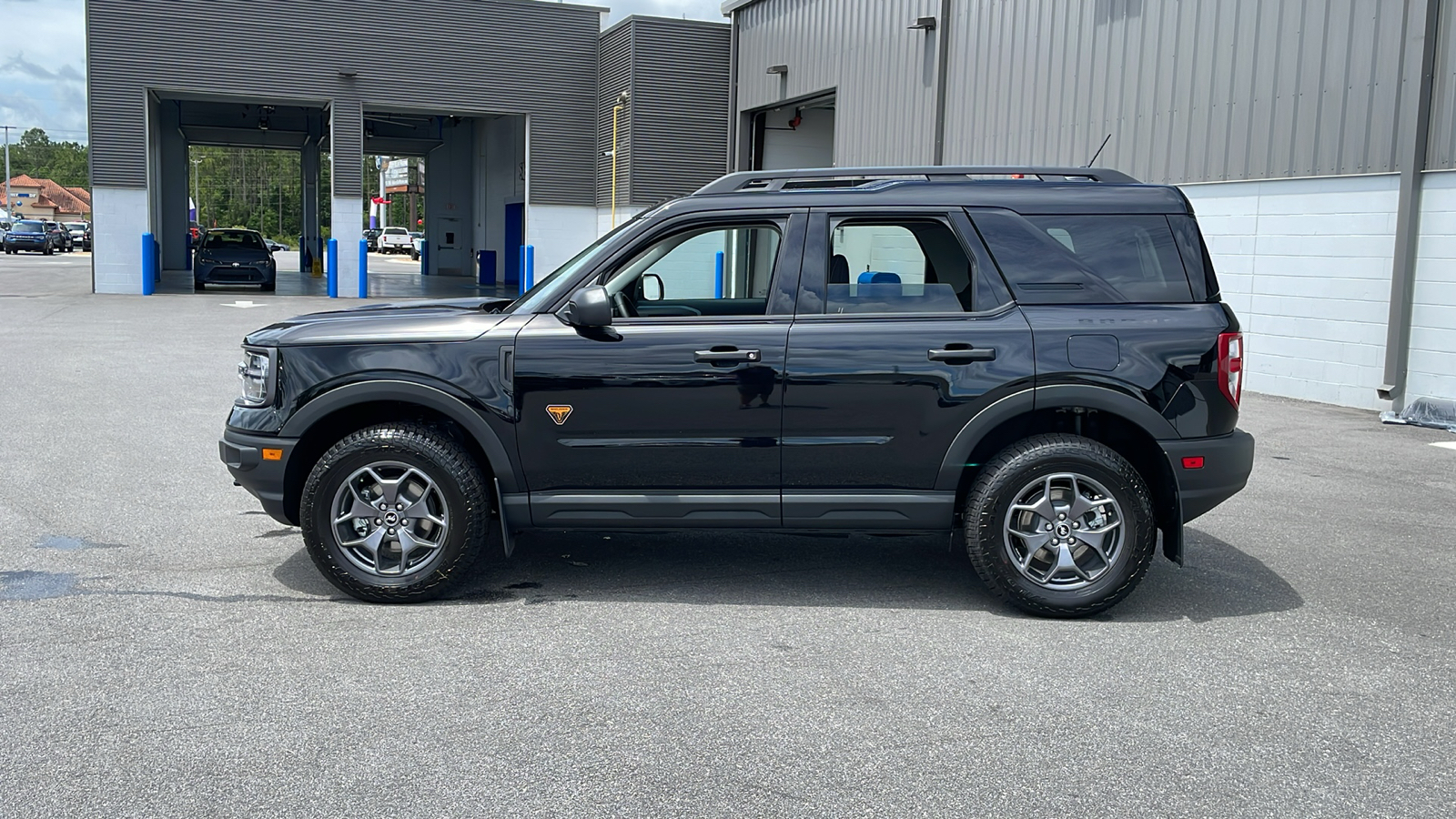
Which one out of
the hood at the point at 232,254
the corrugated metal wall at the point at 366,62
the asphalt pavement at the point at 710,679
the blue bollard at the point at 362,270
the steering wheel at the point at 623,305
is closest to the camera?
the asphalt pavement at the point at 710,679

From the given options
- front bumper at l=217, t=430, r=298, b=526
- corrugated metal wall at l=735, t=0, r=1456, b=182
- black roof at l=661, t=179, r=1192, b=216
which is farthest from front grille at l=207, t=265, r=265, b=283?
black roof at l=661, t=179, r=1192, b=216

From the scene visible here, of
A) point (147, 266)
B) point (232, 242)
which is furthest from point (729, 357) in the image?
point (232, 242)

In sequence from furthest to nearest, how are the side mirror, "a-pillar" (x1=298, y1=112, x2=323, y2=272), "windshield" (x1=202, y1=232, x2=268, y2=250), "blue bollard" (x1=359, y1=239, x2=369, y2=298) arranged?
"a-pillar" (x1=298, y1=112, x2=323, y2=272) → "windshield" (x1=202, y1=232, x2=268, y2=250) → "blue bollard" (x1=359, y1=239, x2=369, y2=298) → the side mirror

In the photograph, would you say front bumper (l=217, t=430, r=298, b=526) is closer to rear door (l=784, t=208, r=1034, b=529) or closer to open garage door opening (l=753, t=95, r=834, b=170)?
rear door (l=784, t=208, r=1034, b=529)

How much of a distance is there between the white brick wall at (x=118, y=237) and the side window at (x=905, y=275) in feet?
89.1

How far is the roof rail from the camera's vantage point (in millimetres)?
5816

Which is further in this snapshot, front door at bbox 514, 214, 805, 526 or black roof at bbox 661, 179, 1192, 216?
black roof at bbox 661, 179, 1192, 216

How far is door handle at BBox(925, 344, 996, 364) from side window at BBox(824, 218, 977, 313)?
0.22 meters

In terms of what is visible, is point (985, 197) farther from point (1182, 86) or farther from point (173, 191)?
point (173, 191)

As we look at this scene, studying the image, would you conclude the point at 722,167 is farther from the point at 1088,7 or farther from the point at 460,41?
the point at 1088,7

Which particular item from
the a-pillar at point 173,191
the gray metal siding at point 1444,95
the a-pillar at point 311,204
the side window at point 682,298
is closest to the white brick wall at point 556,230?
the a-pillar at point 311,204

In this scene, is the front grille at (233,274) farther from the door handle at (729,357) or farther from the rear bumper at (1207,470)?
the rear bumper at (1207,470)

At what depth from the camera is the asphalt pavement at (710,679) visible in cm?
367

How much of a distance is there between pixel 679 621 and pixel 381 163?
9351 centimetres
